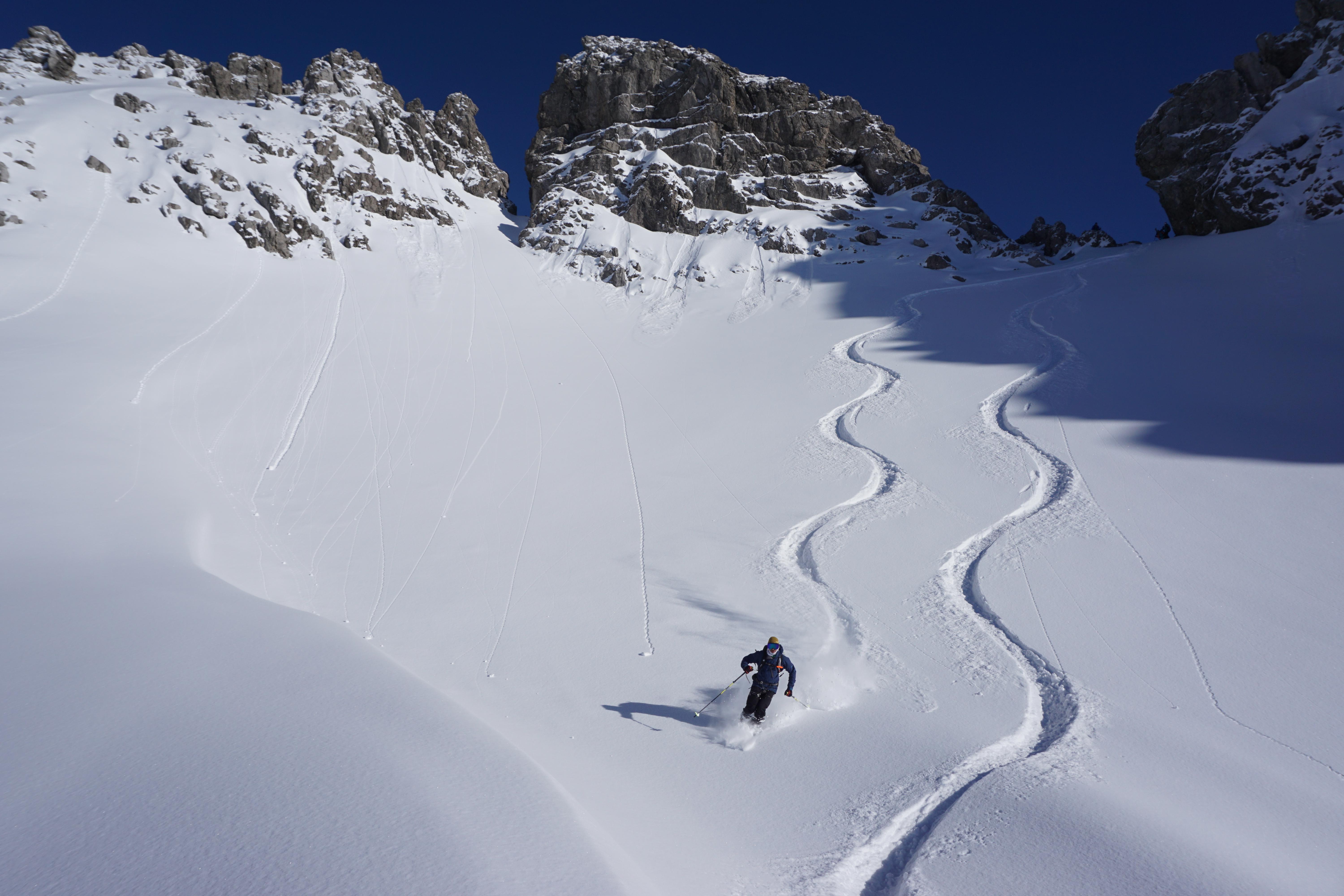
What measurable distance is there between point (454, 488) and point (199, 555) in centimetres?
498

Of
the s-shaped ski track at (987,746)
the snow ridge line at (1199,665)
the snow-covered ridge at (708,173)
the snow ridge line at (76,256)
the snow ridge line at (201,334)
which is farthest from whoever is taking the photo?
the snow-covered ridge at (708,173)

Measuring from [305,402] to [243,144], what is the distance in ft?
85.7

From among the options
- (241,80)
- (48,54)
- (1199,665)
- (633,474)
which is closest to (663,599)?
(633,474)

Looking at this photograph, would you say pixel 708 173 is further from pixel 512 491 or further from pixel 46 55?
pixel 46 55

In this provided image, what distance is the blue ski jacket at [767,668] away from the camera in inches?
255

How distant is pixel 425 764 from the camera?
4.63 metres

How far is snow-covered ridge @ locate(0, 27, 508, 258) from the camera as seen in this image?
29844mm

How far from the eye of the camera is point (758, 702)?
6.55 metres

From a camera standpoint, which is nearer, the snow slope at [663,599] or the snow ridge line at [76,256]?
the snow slope at [663,599]

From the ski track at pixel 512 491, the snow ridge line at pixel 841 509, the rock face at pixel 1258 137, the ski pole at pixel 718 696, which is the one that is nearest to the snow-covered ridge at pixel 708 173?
the rock face at pixel 1258 137

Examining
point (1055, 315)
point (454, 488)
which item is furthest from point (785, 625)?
point (1055, 315)

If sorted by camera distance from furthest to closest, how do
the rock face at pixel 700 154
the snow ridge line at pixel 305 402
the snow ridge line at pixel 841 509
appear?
the rock face at pixel 700 154
the snow ridge line at pixel 305 402
the snow ridge line at pixel 841 509

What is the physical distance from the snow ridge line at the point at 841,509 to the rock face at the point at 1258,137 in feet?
85.0

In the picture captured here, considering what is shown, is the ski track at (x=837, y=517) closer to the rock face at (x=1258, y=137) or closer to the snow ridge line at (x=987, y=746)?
the snow ridge line at (x=987, y=746)
